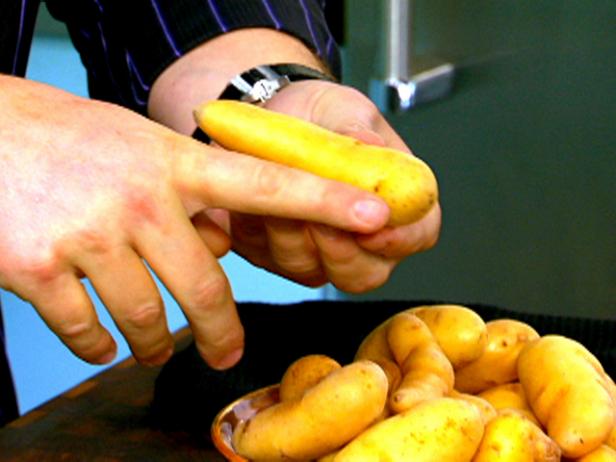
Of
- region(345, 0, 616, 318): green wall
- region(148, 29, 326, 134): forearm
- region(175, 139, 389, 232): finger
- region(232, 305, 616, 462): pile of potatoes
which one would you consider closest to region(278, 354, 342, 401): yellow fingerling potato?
region(232, 305, 616, 462): pile of potatoes

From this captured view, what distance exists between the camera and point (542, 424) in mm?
458

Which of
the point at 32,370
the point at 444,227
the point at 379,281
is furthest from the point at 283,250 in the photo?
the point at 444,227

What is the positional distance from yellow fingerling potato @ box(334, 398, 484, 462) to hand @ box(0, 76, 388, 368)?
85 millimetres

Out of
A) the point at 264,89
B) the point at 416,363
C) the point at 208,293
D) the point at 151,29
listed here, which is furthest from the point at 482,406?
the point at 151,29

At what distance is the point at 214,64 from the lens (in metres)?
0.65

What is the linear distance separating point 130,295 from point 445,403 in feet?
0.49

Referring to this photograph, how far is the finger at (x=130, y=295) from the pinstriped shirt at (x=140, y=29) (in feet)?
0.90

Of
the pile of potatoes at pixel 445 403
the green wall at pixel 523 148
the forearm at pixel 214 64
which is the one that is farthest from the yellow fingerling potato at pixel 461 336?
the green wall at pixel 523 148

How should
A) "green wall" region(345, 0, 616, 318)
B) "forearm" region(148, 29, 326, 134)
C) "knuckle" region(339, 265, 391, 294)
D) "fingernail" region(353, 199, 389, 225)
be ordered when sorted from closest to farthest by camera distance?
1. "fingernail" region(353, 199, 389, 225)
2. "knuckle" region(339, 265, 391, 294)
3. "forearm" region(148, 29, 326, 134)
4. "green wall" region(345, 0, 616, 318)

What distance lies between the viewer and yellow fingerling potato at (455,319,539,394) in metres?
0.51

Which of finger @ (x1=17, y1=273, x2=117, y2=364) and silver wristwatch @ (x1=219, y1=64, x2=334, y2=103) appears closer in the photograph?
finger @ (x1=17, y1=273, x2=117, y2=364)

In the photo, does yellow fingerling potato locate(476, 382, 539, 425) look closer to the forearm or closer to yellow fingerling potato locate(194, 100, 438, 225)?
yellow fingerling potato locate(194, 100, 438, 225)

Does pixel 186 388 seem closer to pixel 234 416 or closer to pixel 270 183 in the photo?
pixel 234 416

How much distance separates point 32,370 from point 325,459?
847mm
